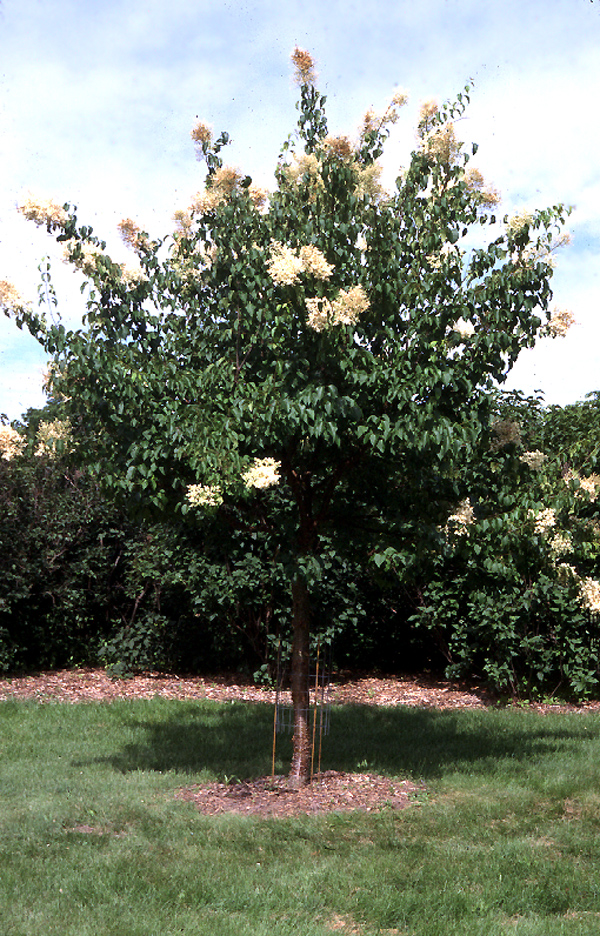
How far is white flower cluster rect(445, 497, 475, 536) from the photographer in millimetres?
6230

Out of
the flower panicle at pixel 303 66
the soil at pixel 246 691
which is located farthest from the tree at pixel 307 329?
the soil at pixel 246 691

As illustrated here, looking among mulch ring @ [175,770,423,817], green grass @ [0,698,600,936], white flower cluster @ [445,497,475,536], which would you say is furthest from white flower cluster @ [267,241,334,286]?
mulch ring @ [175,770,423,817]

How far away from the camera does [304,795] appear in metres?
6.54

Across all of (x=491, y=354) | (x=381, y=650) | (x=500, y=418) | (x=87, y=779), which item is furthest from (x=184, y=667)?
(x=491, y=354)

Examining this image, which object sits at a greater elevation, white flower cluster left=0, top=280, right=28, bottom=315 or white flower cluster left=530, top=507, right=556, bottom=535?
white flower cluster left=0, top=280, right=28, bottom=315

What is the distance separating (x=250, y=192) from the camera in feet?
22.1

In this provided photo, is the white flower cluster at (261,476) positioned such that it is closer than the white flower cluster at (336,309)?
Yes

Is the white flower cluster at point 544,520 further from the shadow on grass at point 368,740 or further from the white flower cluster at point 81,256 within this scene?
the white flower cluster at point 81,256

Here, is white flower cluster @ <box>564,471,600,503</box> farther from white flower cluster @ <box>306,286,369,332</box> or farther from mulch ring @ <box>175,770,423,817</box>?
mulch ring @ <box>175,770,423,817</box>

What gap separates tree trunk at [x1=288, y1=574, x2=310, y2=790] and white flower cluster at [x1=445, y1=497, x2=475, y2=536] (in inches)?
48.0

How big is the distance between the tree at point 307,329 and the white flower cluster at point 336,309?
Result: 0.01 meters

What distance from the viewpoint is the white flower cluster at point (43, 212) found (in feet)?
20.6

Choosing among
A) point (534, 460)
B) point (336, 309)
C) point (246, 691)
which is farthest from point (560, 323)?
point (246, 691)

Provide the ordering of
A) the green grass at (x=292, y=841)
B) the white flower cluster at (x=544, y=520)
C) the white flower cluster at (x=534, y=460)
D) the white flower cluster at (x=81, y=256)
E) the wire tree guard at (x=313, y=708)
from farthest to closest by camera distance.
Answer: the wire tree guard at (x=313, y=708), the white flower cluster at (x=534, y=460), the white flower cluster at (x=81, y=256), the white flower cluster at (x=544, y=520), the green grass at (x=292, y=841)
